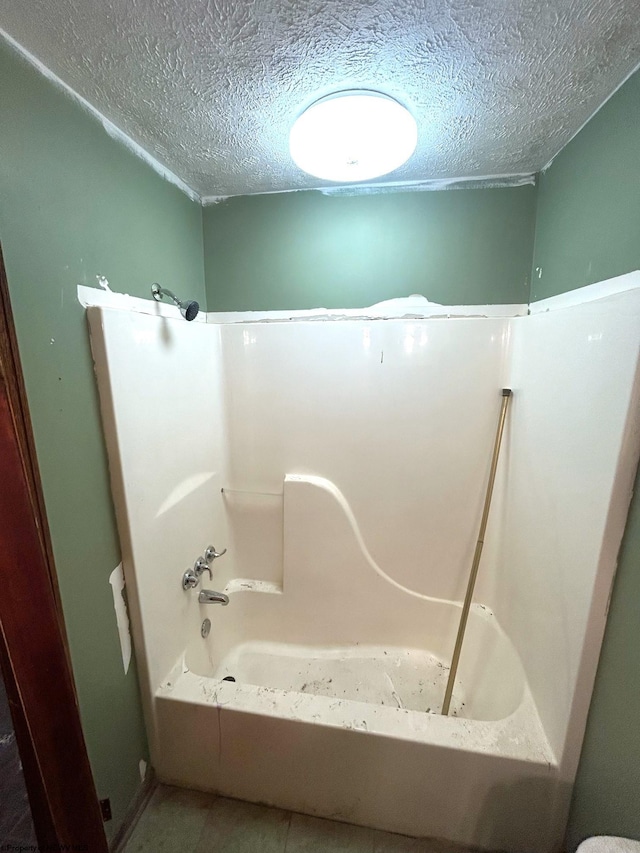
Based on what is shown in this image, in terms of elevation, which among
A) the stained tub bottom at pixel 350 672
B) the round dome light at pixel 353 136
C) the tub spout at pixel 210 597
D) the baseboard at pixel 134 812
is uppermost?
the round dome light at pixel 353 136

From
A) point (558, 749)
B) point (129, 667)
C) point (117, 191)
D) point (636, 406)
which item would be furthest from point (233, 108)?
point (558, 749)

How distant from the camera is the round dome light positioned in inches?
36.6

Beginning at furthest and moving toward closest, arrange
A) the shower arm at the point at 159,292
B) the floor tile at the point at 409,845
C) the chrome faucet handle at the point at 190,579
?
the chrome faucet handle at the point at 190,579, the shower arm at the point at 159,292, the floor tile at the point at 409,845

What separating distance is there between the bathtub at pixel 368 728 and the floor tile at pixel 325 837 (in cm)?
3

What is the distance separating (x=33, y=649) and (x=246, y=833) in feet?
3.38

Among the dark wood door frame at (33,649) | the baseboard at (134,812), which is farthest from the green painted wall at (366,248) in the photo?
the baseboard at (134,812)

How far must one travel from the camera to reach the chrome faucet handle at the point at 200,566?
1.45 metres

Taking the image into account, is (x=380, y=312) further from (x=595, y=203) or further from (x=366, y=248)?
(x=595, y=203)

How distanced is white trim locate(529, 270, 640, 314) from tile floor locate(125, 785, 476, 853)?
5.62 ft

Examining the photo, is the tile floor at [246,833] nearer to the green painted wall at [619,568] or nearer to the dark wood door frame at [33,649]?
the dark wood door frame at [33,649]

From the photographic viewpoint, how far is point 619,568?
883 millimetres

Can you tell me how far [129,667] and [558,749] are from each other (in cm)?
130

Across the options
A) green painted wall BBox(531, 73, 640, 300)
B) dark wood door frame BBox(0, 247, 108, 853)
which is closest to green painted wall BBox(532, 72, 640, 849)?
green painted wall BBox(531, 73, 640, 300)

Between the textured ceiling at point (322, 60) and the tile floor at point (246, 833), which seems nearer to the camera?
the textured ceiling at point (322, 60)
